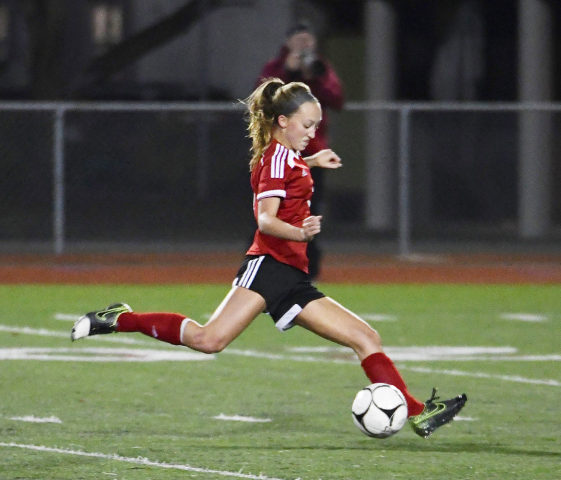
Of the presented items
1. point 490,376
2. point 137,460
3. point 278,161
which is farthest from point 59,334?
point 137,460

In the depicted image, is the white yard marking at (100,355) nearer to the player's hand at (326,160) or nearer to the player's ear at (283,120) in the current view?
the player's hand at (326,160)

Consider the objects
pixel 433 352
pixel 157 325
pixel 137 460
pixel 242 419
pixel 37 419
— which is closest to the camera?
pixel 137 460

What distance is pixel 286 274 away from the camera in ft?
24.8

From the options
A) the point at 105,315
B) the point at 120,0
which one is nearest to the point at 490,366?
the point at 105,315

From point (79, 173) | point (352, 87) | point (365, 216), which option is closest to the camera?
point (79, 173)

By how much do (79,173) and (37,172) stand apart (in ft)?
2.93

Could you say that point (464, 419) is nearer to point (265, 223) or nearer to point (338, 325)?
point (338, 325)

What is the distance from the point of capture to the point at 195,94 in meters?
34.8

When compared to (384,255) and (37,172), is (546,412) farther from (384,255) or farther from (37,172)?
(37,172)

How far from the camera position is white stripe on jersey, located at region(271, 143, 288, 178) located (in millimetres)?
7500

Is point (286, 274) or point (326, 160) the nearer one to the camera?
point (286, 274)

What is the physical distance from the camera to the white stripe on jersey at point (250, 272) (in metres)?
7.59

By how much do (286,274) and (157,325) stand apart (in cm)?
77

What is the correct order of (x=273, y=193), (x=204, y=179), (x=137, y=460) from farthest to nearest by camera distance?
(x=204, y=179) < (x=273, y=193) < (x=137, y=460)
